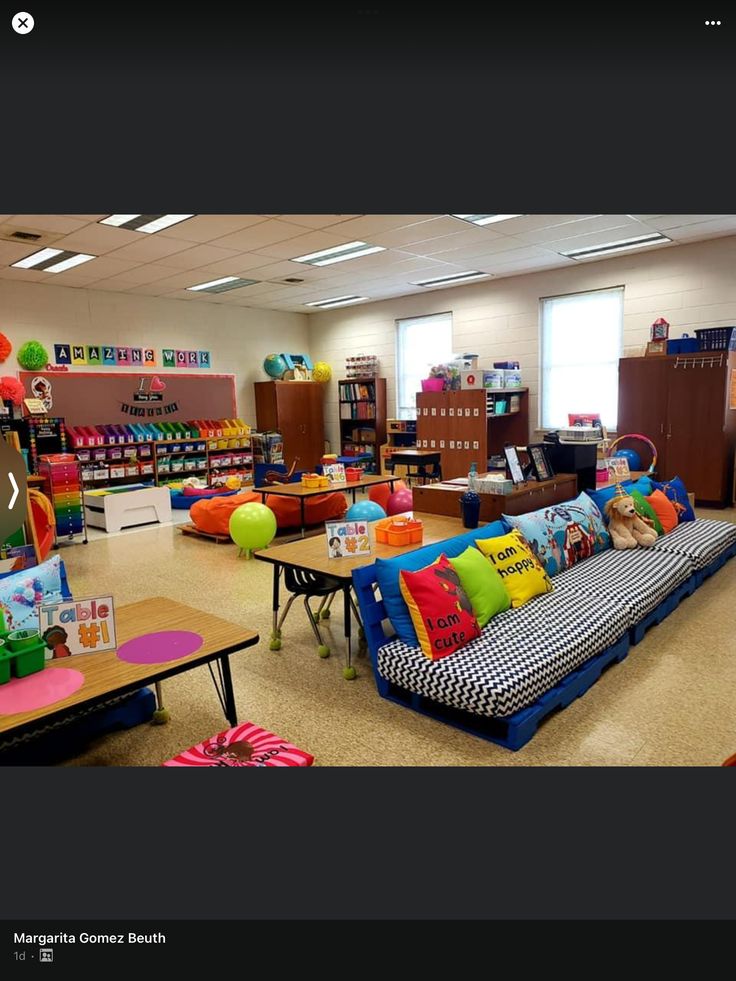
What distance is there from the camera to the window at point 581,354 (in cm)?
764

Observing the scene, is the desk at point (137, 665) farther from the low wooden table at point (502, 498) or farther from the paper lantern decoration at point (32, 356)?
the paper lantern decoration at point (32, 356)

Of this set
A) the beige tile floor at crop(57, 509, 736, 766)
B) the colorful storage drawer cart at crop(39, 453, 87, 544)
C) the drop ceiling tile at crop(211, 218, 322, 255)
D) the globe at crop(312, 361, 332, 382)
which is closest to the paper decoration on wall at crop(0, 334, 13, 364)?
the colorful storage drawer cart at crop(39, 453, 87, 544)

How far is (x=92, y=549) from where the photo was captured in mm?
6266

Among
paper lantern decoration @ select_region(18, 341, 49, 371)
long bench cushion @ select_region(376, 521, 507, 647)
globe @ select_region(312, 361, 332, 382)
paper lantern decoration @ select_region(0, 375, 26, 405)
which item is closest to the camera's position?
long bench cushion @ select_region(376, 521, 507, 647)

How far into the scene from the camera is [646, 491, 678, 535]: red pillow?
15.5ft

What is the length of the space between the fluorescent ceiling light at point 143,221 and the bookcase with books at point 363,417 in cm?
487

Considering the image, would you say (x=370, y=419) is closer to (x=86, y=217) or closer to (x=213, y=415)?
(x=213, y=415)

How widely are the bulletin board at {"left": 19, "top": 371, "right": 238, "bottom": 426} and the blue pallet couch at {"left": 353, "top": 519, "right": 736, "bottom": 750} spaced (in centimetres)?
638

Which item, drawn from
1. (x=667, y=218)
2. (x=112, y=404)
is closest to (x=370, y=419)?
(x=112, y=404)

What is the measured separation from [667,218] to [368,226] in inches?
107

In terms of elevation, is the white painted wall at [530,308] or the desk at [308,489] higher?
the white painted wall at [530,308]

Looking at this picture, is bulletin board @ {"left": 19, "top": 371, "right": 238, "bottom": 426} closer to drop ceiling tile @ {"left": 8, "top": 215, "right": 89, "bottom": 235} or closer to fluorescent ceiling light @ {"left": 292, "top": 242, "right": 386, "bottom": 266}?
drop ceiling tile @ {"left": 8, "top": 215, "right": 89, "bottom": 235}

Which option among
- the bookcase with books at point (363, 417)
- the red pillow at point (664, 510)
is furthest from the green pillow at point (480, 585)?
the bookcase with books at point (363, 417)

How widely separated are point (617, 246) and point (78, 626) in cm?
680
